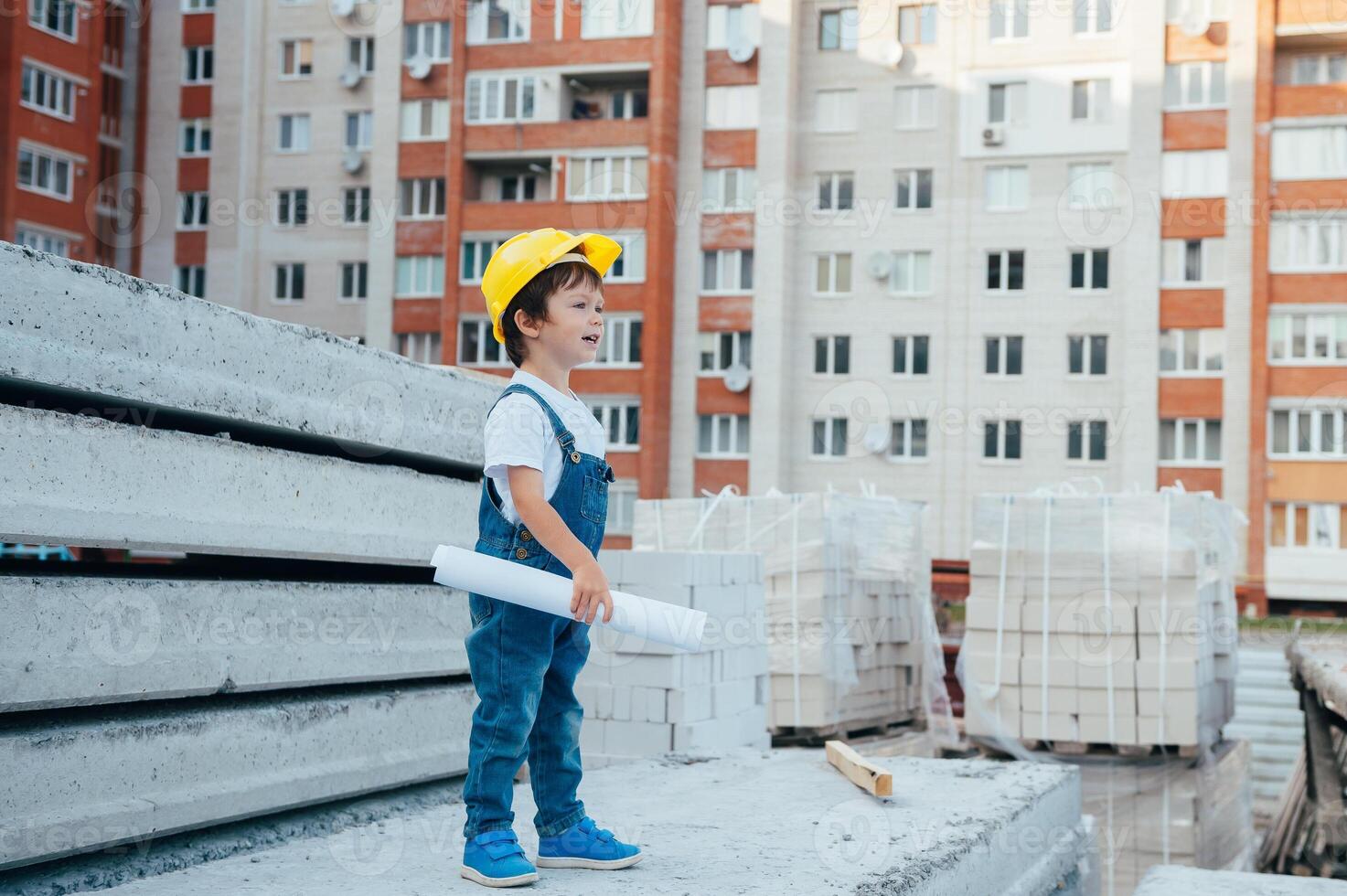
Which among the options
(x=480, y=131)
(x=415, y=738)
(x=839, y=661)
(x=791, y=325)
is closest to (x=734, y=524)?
(x=839, y=661)

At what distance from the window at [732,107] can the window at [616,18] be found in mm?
2229

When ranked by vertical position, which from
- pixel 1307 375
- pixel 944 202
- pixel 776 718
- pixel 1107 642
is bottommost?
pixel 776 718

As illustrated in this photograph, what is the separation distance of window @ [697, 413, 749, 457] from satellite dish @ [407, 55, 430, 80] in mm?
11491

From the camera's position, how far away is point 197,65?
127 ft

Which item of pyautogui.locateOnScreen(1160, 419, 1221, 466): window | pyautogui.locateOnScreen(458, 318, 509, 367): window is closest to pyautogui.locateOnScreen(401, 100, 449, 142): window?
pyautogui.locateOnScreen(458, 318, 509, 367): window

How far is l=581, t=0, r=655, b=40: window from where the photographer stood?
33.6 meters

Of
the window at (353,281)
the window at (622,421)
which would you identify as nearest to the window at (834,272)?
the window at (622,421)

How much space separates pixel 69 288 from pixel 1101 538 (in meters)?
8.24

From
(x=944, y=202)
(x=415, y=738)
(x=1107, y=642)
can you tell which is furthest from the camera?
(x=944, y=202)

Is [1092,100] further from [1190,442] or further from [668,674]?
[668,674]

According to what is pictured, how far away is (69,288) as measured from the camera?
2.93 metres

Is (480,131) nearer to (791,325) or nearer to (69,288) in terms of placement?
(791,325)

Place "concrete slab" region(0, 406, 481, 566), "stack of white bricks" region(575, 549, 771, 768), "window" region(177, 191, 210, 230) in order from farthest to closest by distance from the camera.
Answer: "window" region(177, 191, 210, 230)
"stack of white bricks" region(575, 549, 771, 768)
"concrete slab" region(0, 406, 481, 566)

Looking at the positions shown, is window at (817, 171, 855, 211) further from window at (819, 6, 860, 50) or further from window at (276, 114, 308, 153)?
window at (276, 114, 308, 153)
